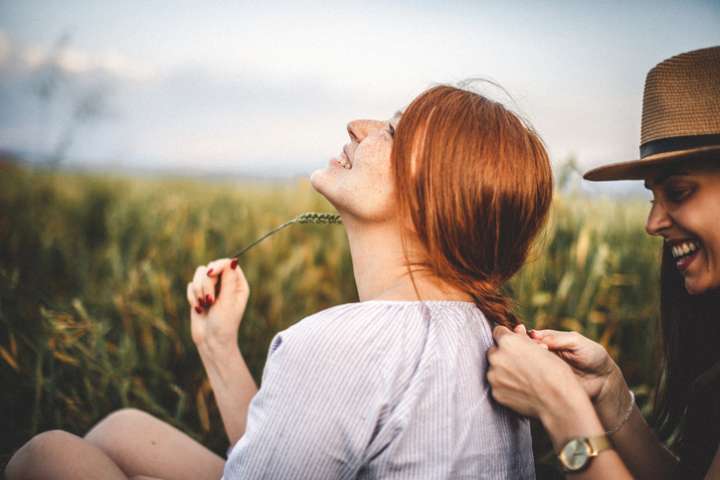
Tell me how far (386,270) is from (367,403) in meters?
0.43

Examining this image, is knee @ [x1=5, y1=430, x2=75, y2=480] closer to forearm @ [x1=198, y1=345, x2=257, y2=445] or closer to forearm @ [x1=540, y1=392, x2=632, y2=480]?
forearm @ [x1=198, y1=345, x2=257, y2=445]

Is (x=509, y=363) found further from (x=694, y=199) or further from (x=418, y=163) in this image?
(x=694, y=199)

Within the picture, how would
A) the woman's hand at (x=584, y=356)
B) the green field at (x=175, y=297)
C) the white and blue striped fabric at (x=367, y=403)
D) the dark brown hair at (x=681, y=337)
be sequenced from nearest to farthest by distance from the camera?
the white and blue striped fabric at (x=367, y=403)
the woman's hand at (x=584, y=356)
the dark brown hair at (x=681, y=337)
the green field at (x=175, y=297)

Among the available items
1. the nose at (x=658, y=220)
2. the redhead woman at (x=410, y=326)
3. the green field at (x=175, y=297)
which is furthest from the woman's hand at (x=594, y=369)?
the green field at (x=175, y=297)

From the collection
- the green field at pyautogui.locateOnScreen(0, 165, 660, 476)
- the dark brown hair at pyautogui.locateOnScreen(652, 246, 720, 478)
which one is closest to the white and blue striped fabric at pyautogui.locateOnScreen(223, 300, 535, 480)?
the dark brown hair at pyautogui.locateOnScreen(652, 246, 720, 478)

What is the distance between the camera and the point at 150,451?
195 cm

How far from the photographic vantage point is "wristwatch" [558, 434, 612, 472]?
3.95 ft

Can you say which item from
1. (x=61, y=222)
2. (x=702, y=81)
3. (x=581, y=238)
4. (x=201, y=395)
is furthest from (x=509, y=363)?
(x=61, y=222)

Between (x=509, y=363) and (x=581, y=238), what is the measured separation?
2.25 metres

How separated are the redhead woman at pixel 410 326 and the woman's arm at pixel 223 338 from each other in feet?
1.28

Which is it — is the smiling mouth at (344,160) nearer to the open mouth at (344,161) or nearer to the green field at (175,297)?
the open mouth at (344,161)

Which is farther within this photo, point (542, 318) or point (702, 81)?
point (542, 318)

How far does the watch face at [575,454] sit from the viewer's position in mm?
1210

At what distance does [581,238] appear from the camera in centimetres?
→ 336
